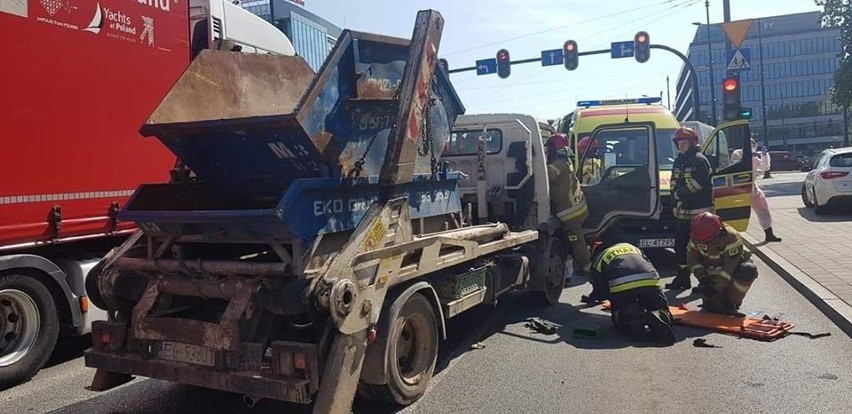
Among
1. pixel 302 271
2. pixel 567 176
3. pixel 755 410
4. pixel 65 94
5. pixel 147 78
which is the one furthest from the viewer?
pixel 567 176

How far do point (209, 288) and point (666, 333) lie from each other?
158 inches

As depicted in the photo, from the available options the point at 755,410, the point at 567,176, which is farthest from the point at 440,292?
the point at 567,176

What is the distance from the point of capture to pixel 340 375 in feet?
13.4

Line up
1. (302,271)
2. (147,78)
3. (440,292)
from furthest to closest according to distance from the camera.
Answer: (147,78)
(440,292)
(302,271)

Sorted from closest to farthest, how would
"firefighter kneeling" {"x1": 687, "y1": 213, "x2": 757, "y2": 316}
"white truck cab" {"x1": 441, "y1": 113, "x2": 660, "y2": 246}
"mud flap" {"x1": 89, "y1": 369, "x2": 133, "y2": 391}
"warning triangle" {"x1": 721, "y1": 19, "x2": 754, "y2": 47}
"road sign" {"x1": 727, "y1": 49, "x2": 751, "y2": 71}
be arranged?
"mud flap" {"x1": 89, "y1": 369, "x2": 133, "y2": 391}, "firefighter kneeling" {"x1": 687, "y1": 213, "x2": 757, "y2": 316}, "white truck cab" {"x1": 441, "y1": 113, "x2": 660, "y2": 246}, "warning triangle" {"x1": 721, "y1": 19, "x2": 754, "y2": 47}, "road sign" {"x1": 727, "y1": 49, "x2": 751, "y2": 71}

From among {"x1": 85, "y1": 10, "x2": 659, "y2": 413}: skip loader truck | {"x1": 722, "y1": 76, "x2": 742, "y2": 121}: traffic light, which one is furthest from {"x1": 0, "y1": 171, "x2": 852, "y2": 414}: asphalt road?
{"x1": 722, "y1": 76, "x2": 742, "y2": 121}: traffic light

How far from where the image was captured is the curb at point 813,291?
266 inches

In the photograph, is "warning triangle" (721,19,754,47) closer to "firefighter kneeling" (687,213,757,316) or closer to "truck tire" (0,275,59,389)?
"firefighter kneeling" (687,213,757,316)

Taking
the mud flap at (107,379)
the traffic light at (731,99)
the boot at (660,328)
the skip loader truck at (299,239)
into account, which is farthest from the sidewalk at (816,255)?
the mud flap at (107,379)

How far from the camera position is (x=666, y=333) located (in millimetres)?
6312

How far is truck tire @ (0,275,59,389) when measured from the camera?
18.1 feet

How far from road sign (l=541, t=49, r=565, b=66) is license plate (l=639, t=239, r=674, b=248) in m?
14.7

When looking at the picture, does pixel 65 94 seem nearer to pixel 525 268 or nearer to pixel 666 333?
pixel 525 268

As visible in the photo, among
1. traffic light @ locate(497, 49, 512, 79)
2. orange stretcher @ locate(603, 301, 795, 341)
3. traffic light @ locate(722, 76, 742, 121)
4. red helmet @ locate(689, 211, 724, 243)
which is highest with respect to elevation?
traffic light @ locate(497, 49, 512, 79)
